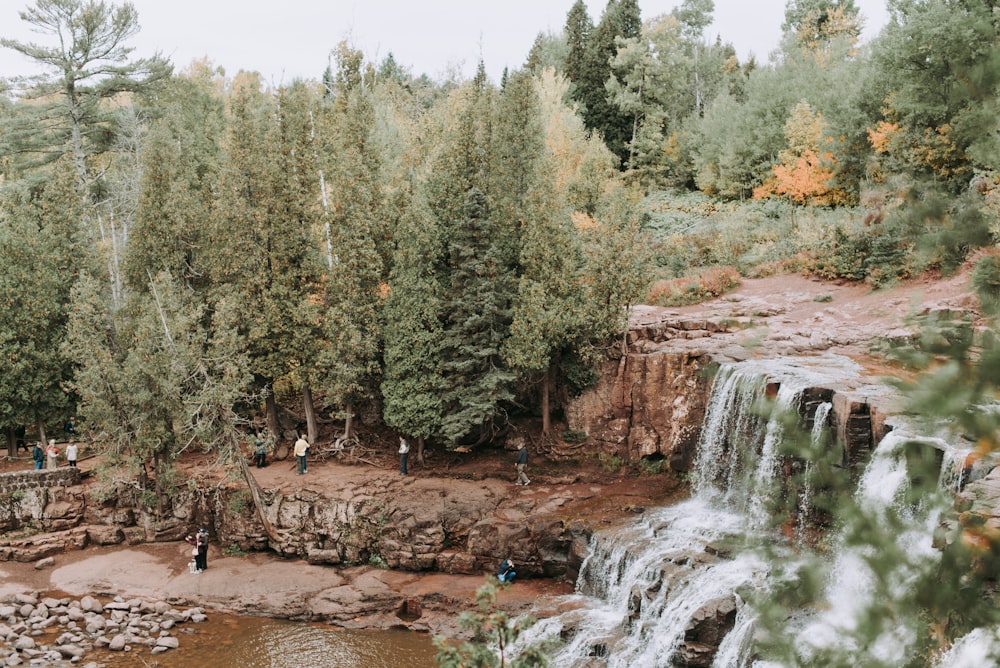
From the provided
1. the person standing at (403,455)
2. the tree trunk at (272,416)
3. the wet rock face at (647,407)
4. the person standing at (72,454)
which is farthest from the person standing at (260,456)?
the wet rock face at (647,407)

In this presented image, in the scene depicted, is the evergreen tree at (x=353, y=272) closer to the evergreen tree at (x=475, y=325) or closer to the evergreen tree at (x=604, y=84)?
the evergreen tree at (x=475, y=325)

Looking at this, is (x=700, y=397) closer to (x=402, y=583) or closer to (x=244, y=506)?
(x=402, y=583)

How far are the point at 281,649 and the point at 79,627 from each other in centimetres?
514

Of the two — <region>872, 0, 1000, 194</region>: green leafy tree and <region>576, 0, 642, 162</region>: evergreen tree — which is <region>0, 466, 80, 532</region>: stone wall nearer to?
<region>872, 0, 1000, 194</region>: green leafy tree

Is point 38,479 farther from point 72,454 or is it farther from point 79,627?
point 79,627

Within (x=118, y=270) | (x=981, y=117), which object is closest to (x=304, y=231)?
(x=118, y=270)

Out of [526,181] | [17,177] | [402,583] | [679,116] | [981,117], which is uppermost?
[679,116]

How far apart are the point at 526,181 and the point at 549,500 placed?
9.53 metres

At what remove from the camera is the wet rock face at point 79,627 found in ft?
52.2

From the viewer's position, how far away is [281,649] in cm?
1616

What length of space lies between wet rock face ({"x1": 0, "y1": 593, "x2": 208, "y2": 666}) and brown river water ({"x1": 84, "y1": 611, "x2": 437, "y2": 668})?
0.24 m

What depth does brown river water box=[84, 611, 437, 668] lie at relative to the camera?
15.6 metres

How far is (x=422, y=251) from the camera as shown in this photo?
868 inches

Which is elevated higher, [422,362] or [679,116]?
[679,116]
